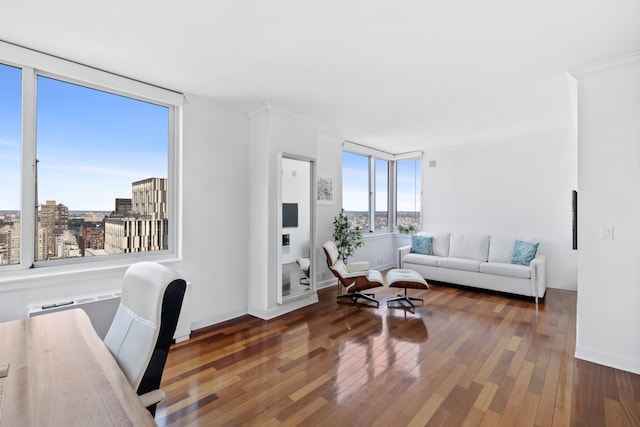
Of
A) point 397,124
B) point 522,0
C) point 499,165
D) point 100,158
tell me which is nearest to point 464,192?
point 499,165

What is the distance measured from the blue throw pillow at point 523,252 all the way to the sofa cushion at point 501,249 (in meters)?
0.17

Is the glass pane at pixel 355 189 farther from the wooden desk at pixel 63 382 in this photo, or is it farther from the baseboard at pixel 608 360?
the wooden desk at pixel 63 382

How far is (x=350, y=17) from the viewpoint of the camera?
1.97m

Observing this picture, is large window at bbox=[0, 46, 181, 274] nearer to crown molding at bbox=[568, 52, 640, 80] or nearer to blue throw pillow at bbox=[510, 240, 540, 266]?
crown molding at bbox=[568, 52, 640, 80]

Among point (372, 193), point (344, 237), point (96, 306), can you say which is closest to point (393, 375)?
point (96, 306)

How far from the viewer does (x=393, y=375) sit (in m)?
2.38

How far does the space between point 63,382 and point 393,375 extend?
7.05ft

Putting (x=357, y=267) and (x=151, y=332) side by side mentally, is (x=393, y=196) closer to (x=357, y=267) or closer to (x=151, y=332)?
(x=357, y=267)

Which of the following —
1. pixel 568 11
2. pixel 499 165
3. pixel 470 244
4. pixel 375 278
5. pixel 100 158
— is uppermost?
pixel 568 11

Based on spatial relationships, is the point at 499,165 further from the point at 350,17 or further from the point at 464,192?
the point at 350,17

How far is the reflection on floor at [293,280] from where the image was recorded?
3.82 metres

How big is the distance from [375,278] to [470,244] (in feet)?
7.35

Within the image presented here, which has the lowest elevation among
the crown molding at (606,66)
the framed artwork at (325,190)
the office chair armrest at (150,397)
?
the office chair armrest at (150,397)

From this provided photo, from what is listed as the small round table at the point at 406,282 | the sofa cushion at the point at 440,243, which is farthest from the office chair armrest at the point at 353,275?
the sofa cushion at the point at 440,243
